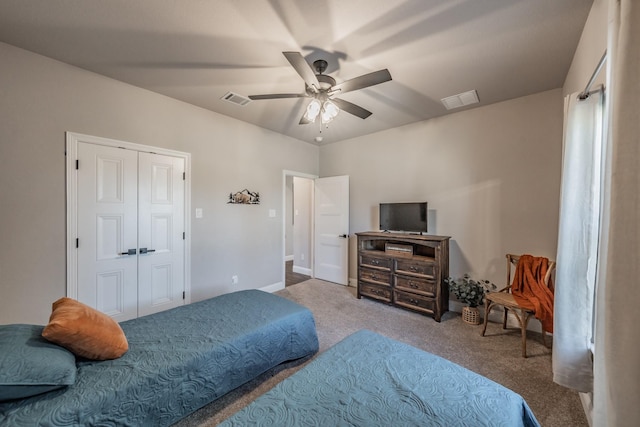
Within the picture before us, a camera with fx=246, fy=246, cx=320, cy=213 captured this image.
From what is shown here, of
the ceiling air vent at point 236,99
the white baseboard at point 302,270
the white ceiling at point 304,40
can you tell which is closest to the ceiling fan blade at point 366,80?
the white ceiling at point 304,40

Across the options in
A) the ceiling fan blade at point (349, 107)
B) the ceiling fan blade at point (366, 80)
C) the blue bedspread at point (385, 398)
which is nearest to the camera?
the blue bedspread at point (385, 398)

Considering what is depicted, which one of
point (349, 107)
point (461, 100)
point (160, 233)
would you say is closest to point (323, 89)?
point (349, 107)

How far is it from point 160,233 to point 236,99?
1.91m

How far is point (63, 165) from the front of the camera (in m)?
2.38

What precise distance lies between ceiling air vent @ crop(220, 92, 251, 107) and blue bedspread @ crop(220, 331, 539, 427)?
2932 mm

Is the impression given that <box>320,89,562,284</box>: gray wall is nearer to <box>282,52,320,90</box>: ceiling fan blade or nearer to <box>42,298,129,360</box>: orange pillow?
<box>282,52,320,90</box>: ceiling fan blade

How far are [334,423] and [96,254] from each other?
291 cm

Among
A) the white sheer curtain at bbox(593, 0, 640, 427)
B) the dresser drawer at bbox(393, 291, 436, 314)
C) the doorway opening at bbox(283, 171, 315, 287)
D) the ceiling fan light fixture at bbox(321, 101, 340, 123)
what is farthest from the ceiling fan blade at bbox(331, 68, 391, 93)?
the doorway opening at bbox(283, 171, 315, 287)

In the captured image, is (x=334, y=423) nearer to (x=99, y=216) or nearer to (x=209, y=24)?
(x=209, y=24)

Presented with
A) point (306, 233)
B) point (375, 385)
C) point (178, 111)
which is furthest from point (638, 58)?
point (306, 233)

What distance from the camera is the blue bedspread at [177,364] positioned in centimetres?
117

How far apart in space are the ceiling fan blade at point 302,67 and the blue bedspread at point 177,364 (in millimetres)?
2000

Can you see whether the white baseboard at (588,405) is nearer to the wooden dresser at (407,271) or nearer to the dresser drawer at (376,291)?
the wooden dresser at (407,271)

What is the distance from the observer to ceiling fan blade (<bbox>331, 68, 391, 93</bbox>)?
186 centimetres
